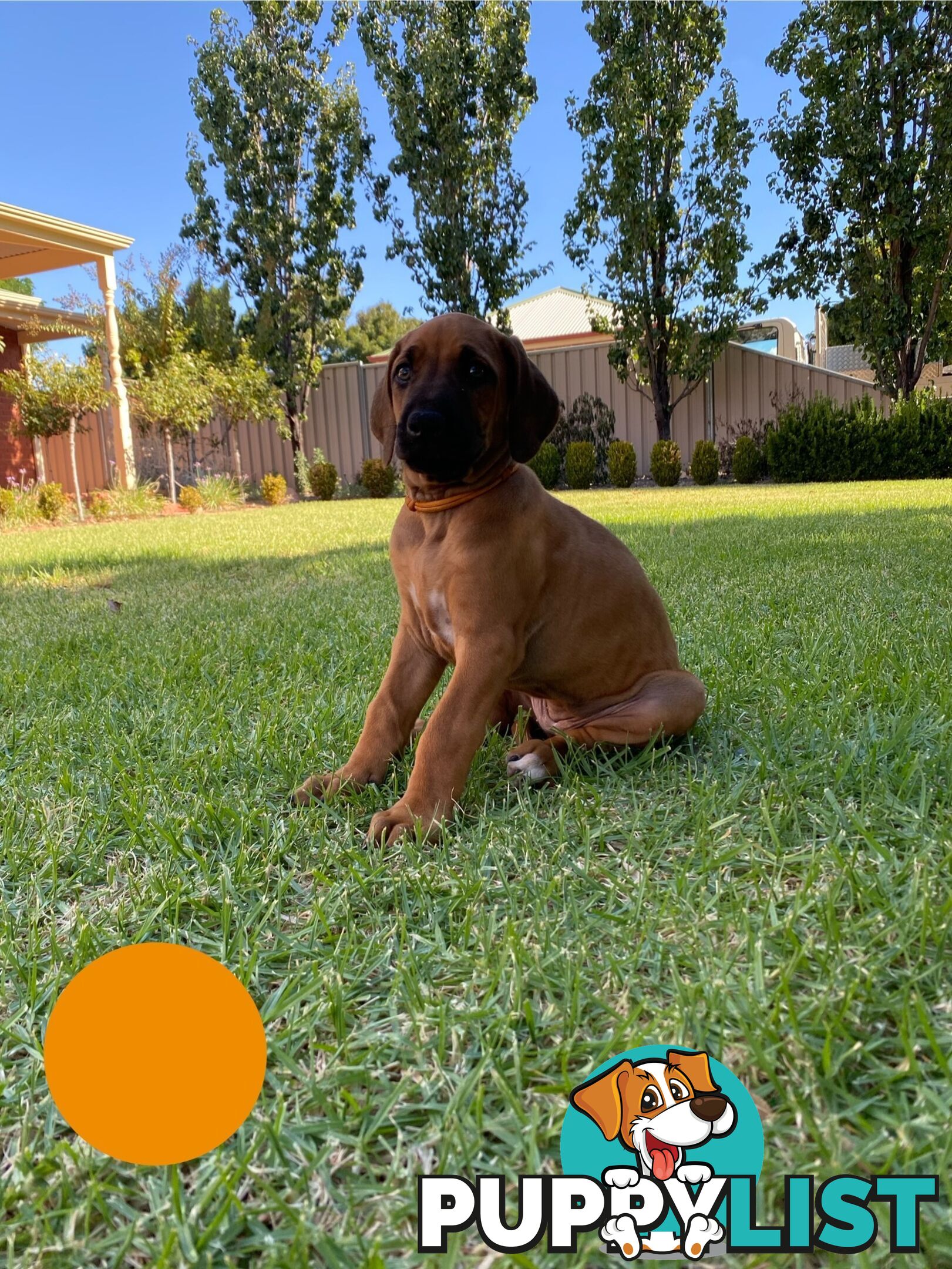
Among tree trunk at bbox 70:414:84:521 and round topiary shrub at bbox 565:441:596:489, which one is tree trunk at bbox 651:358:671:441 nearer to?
round topiary shrub at bbox 565:441:596:489

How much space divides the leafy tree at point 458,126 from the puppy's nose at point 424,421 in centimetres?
2079

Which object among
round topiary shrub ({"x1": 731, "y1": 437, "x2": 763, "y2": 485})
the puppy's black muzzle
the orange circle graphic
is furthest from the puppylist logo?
round topiary shrub ({"x1": 731, "y1": 437, "x2": 763, "y2": 485})

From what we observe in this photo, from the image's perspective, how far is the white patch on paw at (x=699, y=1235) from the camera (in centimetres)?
97

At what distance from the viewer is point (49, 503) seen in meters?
14.5

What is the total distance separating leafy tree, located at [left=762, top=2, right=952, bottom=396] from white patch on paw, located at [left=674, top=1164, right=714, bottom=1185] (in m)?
21.0

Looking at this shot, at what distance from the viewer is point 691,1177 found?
1.04m

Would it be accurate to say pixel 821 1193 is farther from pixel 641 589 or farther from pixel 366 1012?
pixel 641 589

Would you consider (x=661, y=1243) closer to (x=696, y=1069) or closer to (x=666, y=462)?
(x=696, y=1069)

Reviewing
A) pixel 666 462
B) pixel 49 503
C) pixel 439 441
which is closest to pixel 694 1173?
pixel 439 441

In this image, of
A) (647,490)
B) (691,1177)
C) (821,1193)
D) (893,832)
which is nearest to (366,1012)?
(691,1177)

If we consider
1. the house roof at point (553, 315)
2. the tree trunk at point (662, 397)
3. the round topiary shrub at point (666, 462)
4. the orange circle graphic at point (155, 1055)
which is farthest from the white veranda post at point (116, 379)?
the house roof at point (553, 315)

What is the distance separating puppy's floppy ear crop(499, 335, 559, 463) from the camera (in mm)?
2498

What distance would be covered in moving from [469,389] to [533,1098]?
6.03 feet

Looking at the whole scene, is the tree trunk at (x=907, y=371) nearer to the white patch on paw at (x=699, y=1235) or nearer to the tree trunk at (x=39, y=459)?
the tree trunk at (x=39, y=459)
